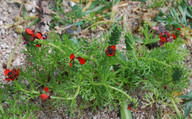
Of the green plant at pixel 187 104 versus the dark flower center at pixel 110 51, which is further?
the green plant at pixel 187 104

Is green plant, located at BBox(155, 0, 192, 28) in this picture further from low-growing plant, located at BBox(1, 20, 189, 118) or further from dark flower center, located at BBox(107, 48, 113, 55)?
dark flower center, located at BBox(107, 48, 113, 55)

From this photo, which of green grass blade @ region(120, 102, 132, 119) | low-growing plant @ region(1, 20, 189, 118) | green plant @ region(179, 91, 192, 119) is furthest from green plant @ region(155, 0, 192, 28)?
green grass blade @ region(120, 102, 132, 119)

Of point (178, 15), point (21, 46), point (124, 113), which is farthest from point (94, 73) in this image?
point (178, 15)

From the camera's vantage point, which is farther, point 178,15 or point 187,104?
point 178,15

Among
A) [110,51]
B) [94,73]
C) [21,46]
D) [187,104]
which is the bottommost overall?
[187,104]

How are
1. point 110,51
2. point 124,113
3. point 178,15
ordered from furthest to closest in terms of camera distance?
point 178,15, point 124,113, point 110,51

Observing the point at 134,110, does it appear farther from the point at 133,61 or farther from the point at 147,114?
the point at 133,61

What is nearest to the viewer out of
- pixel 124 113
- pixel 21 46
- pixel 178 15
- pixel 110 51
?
pixel 110 51

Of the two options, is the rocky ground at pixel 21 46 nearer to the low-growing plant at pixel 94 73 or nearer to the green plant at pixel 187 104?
the low-growing plant at pixel 94 73

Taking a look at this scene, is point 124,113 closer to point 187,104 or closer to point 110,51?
point 187,104

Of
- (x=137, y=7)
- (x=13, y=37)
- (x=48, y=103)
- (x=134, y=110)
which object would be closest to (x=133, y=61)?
(x=134, y=110)

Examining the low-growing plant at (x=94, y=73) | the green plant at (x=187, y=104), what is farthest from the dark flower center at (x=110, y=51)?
the green plant at (x=187, y=104)
